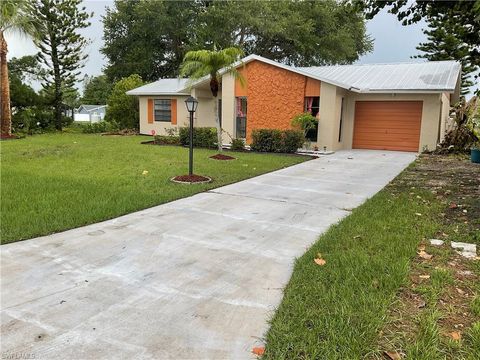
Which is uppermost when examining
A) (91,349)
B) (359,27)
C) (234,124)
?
(359,27)


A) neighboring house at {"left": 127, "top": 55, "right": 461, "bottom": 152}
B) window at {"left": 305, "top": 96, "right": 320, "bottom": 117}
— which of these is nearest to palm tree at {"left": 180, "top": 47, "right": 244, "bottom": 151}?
neighboring house at {"left": 127, "top": 55, "right": 461, "bottom": 152}

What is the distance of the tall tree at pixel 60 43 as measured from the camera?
2294cm

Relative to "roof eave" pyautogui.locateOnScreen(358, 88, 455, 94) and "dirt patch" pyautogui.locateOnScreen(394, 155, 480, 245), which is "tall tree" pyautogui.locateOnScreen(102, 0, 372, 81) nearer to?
"roof eave" pyautogui.locateOnScreen(358, 88, 455, 94)

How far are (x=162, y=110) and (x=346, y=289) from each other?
20.1 metres

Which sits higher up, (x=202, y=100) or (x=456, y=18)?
(x=456, y=18)

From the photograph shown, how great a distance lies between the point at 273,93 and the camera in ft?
53.9

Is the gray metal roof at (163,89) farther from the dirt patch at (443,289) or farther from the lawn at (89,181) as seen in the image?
the dirt patch at (443,289)

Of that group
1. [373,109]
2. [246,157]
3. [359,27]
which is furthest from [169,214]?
[359,27]

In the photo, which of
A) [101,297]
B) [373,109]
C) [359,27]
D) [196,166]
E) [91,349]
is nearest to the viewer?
[91,349]

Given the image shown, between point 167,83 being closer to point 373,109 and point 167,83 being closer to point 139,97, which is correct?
point 139,97

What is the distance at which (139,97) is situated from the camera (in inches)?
917

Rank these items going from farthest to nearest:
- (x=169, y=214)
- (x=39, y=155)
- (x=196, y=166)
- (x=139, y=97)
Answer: (x=139, y=97), (x=39, y=155), (x=196, y=166), (x=169, y=214)

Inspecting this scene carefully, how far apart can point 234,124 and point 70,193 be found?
11.4 metres

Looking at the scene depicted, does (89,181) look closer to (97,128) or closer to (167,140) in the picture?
(167,140)
